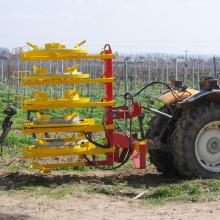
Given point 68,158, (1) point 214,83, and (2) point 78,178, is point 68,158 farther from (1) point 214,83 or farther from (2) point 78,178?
(1) point 214,83

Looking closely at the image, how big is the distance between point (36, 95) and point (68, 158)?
6.97 ft

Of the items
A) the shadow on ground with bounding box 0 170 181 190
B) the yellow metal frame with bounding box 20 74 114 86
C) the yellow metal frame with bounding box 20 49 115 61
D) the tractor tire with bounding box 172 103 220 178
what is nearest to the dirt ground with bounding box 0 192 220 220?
the shadow on ground with bounding box 0 170 181 190

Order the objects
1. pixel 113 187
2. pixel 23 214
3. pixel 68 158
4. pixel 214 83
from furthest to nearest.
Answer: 1. pixel 68 158
2. pixel 214 83
3. pixel 113 187
4. pixel 23 214

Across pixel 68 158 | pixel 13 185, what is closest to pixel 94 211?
pixel 13 185

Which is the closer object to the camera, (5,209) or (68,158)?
(5,209)

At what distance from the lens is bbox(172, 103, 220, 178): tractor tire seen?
7.20 meters

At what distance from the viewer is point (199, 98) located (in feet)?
24.0

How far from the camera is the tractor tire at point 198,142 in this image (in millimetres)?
7199

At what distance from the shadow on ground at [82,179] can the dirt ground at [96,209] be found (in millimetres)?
722

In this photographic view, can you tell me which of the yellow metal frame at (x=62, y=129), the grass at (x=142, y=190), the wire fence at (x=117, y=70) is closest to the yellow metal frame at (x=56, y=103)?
the yellow metal frame at (x=62, y=129)

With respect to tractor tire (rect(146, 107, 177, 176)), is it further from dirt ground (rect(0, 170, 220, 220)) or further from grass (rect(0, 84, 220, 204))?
dirt ground (rect(0, 170, 220, 220))

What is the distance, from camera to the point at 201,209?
5.81m

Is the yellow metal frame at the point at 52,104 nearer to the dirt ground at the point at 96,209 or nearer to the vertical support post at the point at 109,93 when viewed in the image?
the vertical support post at the point at 109,93

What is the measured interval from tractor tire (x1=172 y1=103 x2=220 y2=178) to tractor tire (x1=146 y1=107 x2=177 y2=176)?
1.58 ft
